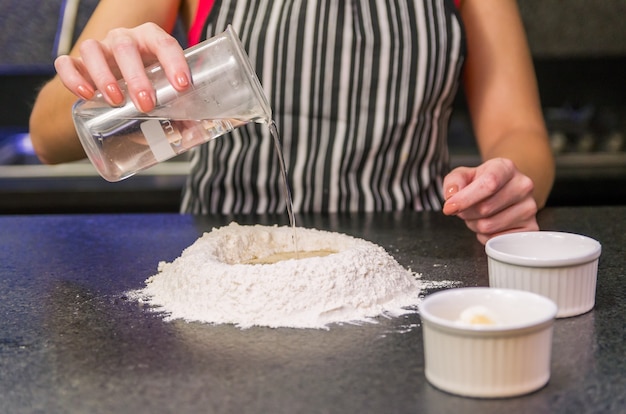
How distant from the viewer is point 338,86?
1.56m

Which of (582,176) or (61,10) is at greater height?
(61,10)

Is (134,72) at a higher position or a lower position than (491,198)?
higher

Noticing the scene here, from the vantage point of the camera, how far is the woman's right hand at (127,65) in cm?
100

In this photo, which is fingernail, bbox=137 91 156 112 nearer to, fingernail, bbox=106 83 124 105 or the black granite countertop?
fingernail, bbox=106 83 124 105

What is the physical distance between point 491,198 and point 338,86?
0.48m

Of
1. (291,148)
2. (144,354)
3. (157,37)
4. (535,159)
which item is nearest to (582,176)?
(535,159)

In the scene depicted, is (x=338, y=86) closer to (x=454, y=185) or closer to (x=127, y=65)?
(x=454, y=185)

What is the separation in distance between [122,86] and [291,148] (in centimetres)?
54

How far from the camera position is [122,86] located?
107cm

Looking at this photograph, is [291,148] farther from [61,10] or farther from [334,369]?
[61,10]

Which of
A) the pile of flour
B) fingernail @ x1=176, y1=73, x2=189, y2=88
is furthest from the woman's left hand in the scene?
fingernail @ x1=176, y1=73, x2=189, y2=88

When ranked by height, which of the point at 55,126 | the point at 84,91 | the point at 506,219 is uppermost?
the point at 84,91

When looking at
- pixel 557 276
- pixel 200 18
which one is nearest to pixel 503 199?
pixel 557 276

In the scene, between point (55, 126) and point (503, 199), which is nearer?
point (503, 199)
